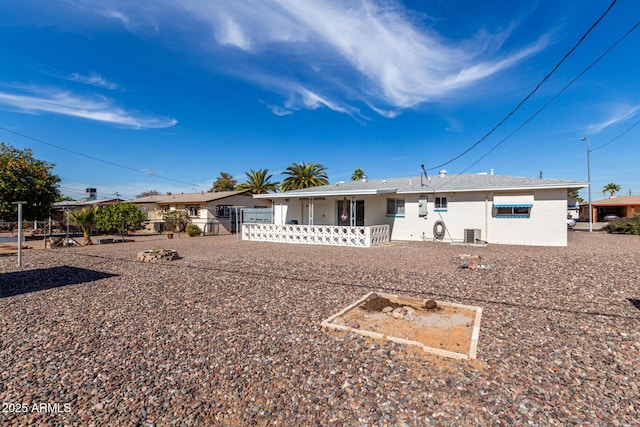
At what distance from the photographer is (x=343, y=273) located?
801 cm

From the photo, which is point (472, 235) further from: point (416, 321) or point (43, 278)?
point (43, 278)

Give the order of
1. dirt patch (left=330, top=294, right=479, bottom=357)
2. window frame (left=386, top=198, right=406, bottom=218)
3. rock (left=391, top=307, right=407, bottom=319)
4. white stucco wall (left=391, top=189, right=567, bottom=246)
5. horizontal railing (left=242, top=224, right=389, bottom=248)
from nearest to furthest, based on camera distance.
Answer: dirt patch (left=330, top=294, right=479, bottom=357)
rock (left=391, top=307, right=407, bottom=319)
white stucco wall (left=391, top=189, right=567, bottom=246)
horizontal railing (left=242, top=224, right=389, bottom=248)
window frame (left=386, top=198, right=406, bottom=218)

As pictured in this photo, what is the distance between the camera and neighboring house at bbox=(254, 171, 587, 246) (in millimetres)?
13500

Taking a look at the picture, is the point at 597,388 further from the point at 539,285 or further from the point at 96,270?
the point at 96,270

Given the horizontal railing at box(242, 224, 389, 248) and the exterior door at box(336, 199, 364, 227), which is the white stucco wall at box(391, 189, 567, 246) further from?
the exterior door at box(336, 199, 364, 227)

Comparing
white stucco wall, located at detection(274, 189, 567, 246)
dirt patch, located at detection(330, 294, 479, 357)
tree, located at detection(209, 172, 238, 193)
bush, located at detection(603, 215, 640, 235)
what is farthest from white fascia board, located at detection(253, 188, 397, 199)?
tree, located at detection(209, 172, 238, 193)

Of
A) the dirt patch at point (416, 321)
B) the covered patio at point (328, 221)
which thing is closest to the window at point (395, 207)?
the covered patio at point (328, 221)

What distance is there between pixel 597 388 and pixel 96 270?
10825mm

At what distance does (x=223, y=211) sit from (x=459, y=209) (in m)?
17.7

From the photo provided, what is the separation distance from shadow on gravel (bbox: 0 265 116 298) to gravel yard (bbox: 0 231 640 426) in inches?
3.9

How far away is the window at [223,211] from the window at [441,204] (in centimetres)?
1627

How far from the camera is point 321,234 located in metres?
15.2

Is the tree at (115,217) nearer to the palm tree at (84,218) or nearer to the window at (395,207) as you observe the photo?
the palm tree at (84,218)

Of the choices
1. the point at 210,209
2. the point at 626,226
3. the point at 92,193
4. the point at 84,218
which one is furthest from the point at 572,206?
the point at 92,193
